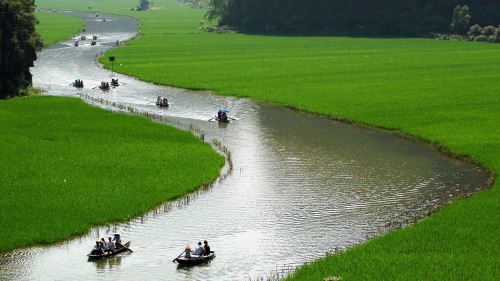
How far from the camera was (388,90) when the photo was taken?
7088cm

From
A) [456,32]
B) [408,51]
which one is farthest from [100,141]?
[456,32]

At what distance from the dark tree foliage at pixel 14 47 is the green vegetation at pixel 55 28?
44.1 m

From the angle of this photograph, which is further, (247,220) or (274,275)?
(247,220)

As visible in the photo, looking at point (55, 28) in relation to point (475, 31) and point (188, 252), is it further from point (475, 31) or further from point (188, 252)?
point (188, 252)

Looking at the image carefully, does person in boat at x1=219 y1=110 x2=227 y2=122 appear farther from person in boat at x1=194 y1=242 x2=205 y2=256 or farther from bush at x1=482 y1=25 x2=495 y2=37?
bush at x1=482 y1=25 x2=495 y2=37

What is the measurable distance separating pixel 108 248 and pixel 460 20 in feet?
Answer: 352

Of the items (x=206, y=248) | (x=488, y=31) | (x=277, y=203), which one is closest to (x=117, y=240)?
(x=206, y=248)

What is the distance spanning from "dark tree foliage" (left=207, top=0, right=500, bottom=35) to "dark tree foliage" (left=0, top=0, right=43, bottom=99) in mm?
72721

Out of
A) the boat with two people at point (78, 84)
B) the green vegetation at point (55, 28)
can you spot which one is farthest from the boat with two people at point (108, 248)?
the green vegetation at point (55, 28)

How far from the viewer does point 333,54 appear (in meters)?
102

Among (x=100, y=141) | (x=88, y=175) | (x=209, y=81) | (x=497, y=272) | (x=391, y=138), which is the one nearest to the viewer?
(x=497, y=272)

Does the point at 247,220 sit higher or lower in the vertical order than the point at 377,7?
lower

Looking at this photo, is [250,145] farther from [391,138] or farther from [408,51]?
[408,51]

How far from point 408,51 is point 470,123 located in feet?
170
